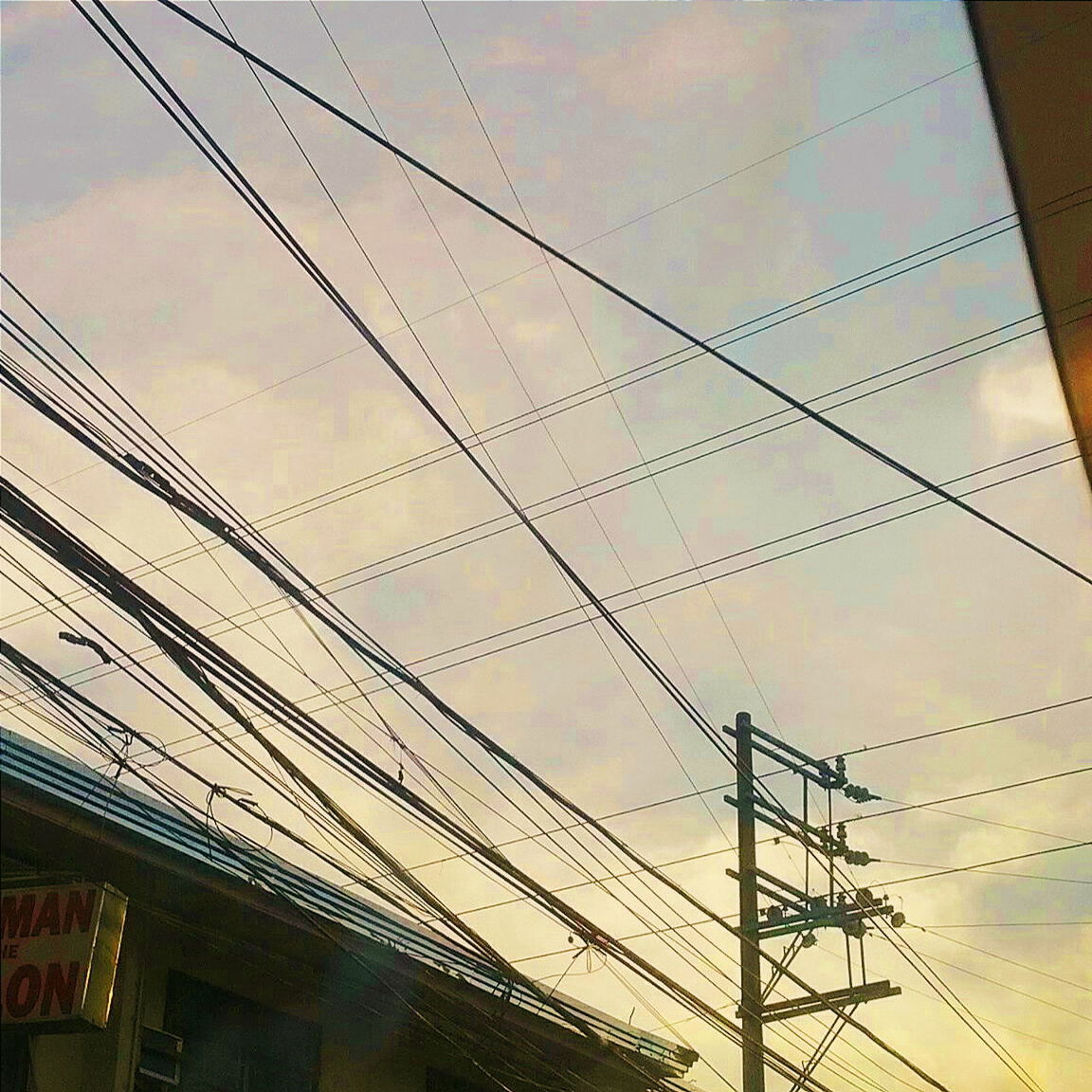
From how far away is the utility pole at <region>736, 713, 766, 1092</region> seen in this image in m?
16.2

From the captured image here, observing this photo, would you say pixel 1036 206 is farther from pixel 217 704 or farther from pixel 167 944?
pixel 167 944

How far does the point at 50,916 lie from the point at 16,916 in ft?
0.97

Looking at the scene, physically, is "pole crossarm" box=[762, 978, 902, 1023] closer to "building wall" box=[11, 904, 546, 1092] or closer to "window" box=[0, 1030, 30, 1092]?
"building wall" box=[11, 904, 546, 1092]

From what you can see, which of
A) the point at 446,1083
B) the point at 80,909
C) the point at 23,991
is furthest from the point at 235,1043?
the point at 80,909

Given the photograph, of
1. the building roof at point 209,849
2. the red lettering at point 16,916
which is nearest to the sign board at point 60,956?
the red lettering at point 16,916

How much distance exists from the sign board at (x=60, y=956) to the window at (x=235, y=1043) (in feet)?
8.80

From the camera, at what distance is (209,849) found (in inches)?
462

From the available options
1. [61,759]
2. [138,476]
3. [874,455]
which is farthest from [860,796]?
[138,476]

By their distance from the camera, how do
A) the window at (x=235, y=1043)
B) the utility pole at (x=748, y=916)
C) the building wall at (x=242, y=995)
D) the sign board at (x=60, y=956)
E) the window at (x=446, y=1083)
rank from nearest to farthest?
the sign board at (x=60, y=956)
the building wall at (x=242, y=995)
the window at (x=235, y=1043)
the window at (x=446, y=1083)
the utility pole at (x=748, y=916)

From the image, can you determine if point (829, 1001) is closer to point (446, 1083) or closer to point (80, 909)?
point (446, 1083)

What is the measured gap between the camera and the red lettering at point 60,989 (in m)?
9.43

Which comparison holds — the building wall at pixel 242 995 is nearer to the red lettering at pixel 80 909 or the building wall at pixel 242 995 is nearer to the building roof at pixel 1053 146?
the red lettering at pixel 80 909

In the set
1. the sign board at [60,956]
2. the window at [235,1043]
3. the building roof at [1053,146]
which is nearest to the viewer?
the building roof at [1053,146]

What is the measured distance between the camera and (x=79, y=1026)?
30.9 feet
